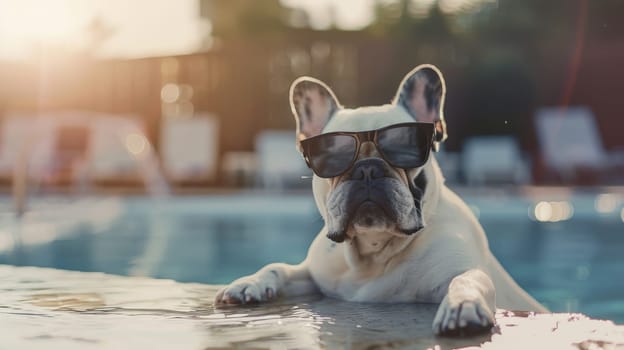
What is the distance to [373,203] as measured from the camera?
233cm

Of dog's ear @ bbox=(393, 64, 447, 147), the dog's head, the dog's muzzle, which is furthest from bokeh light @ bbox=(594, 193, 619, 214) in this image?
the dog's muzzle

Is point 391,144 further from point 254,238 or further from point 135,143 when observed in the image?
point 135,143

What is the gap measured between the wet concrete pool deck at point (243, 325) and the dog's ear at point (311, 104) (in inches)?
21.7

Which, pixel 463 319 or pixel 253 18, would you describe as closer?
pixel 463 319

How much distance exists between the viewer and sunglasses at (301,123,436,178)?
237 cm

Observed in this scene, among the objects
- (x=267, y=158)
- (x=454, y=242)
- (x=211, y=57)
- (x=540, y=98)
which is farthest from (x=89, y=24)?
(x=454, y=242)

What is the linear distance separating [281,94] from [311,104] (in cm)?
1191

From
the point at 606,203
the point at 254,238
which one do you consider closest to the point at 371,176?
the point at 254,238

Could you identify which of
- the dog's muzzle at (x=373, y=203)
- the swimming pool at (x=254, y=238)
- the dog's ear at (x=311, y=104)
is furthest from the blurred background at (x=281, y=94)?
the dog's muzzle at (x=373, y=203)

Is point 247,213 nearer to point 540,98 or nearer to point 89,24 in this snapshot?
point 540,98

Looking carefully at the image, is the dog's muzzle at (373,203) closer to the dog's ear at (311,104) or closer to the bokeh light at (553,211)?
the dog's ear at (311,104)

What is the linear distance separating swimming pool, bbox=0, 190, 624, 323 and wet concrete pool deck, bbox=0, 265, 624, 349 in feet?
3.19

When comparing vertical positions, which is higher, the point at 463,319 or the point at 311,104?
the point at 311,104

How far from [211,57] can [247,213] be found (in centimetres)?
583
